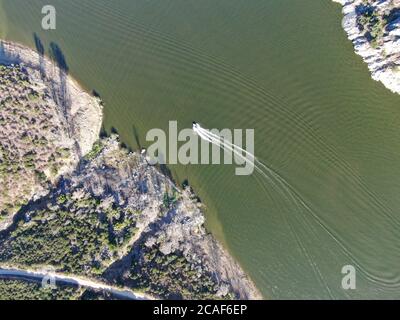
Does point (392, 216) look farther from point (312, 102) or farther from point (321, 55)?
point (321, 55)

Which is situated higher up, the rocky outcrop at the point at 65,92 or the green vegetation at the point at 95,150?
the rocky outcrop at the point at 65,92

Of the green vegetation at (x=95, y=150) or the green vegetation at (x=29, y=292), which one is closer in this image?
→ the green vegetation at (x=29, y=292)

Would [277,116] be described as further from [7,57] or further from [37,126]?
[7,57]

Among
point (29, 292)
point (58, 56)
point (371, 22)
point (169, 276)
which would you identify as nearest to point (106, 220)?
point (169, 276)

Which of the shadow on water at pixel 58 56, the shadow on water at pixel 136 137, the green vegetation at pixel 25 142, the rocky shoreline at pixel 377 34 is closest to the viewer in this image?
the rocky shoreline at pixel 377 34

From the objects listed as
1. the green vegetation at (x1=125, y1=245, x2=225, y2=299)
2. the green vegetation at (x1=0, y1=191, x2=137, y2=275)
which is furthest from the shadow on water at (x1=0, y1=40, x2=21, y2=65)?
the green vegetation at (x1=125, y1=245, x2=225, y2=299)

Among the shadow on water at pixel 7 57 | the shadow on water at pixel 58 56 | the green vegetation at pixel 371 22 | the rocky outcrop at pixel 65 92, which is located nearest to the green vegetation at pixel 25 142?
the rocky outcrop at pixel 65 92

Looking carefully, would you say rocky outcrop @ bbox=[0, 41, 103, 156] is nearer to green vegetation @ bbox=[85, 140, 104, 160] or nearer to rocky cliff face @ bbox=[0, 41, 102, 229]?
rocky cliff face @ bbox=[0, 41, 102, 229]

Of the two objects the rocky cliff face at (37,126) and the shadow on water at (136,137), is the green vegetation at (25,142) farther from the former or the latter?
the shadow on water at (136,137)
